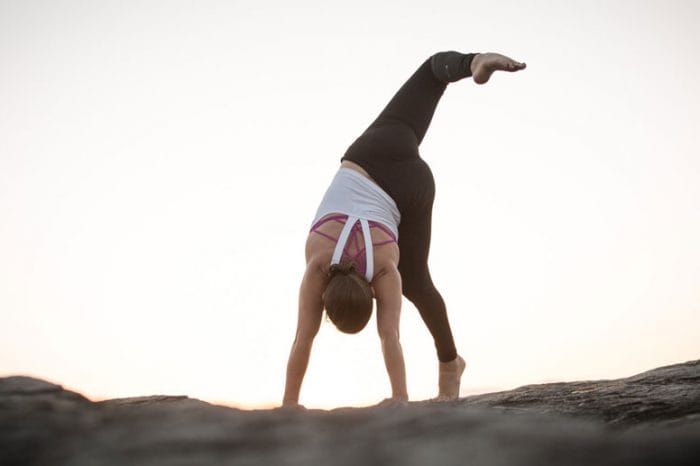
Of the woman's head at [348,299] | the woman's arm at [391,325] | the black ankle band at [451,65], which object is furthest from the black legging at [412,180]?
the woman's head at [348,299]

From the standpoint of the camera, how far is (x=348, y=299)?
3.50m

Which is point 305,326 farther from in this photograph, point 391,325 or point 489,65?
point 489,65

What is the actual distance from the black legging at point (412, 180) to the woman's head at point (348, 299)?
32.3 inches

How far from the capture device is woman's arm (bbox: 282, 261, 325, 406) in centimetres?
359

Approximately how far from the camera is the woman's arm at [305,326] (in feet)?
11.8

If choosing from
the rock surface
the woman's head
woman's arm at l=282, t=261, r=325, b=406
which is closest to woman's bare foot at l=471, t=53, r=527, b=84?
the woman's head

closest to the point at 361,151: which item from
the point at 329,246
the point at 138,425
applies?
the point at 329,246

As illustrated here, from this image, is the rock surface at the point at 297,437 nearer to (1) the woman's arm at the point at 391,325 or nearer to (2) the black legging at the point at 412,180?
(1) the woman's arm at the point at 391,325

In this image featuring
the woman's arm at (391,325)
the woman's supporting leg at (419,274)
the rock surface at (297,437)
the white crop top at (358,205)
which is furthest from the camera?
the woman's supporting leg at (419,274)

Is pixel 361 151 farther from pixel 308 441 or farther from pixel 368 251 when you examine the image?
pixel 308 441

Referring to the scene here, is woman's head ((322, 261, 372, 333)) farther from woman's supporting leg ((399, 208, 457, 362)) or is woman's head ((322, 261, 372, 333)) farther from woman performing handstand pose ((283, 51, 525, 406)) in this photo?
woman's supporting leg ((399, 208, 457, 362))

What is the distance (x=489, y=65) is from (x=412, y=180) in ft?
2.90

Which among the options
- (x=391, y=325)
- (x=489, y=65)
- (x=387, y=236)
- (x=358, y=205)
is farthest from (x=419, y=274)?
(x=489, y=65)

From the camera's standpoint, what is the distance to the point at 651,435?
138cm
